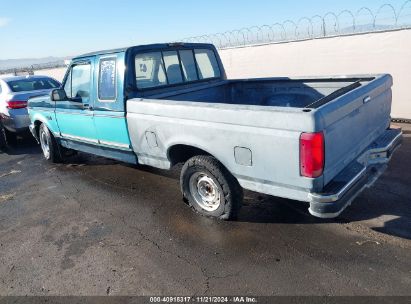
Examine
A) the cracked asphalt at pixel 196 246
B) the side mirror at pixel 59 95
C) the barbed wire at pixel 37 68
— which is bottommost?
the cracked asphalt at pixel 196 246

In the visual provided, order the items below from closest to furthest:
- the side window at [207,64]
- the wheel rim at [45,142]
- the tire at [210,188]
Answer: the tire at [210,188]
the side window at [207,64]
the wheel rim at [45,142]

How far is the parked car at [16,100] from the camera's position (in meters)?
8.57

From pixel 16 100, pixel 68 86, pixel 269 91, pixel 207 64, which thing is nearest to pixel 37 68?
pixel 16 100

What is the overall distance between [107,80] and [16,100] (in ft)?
15.4

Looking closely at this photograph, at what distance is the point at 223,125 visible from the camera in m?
3.61

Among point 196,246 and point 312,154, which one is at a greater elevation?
point 312,154

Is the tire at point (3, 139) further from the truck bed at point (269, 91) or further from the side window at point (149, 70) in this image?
the truck bed at point (269, 91)

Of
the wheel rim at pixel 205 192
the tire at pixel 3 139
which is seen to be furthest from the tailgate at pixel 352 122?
the tire at pixel 3 139

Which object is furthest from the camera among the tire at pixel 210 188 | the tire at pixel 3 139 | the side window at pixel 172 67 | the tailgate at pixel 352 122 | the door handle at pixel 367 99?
the tire at pixel 3 139

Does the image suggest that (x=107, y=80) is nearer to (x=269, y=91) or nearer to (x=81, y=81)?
(x=81, y=81)

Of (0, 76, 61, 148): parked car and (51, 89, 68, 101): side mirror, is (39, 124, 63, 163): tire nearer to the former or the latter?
(51, 89, 68, 101): side mirror

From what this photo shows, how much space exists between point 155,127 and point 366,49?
574 cm

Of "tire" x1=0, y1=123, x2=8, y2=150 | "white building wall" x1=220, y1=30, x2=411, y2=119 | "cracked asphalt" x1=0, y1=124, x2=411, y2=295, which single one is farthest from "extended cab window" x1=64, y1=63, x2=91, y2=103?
"white building wall" x1=220, y1=30, x2=411, y2=119

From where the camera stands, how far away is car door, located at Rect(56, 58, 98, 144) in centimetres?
548
